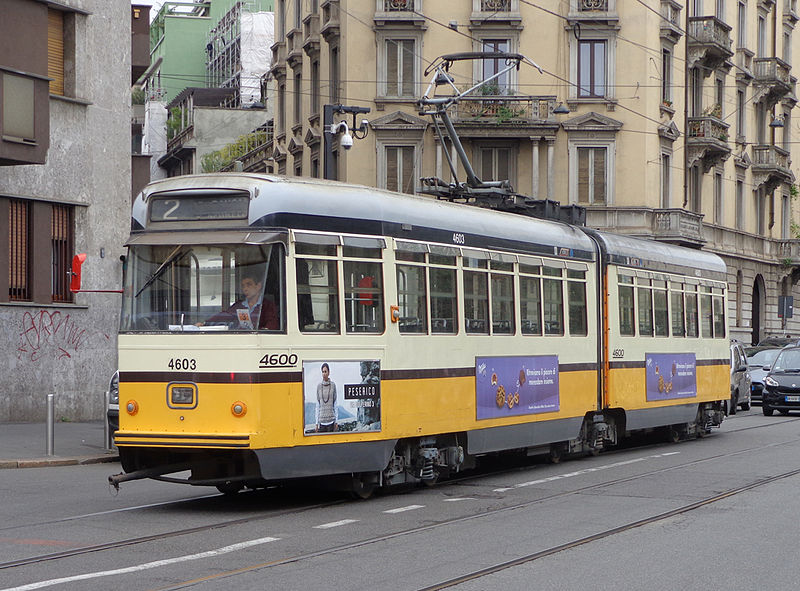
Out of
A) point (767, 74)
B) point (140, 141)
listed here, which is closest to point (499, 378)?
point (767, 74)

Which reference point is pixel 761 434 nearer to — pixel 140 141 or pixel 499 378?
pixel 499 378

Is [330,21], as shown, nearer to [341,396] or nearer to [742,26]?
[742,26]

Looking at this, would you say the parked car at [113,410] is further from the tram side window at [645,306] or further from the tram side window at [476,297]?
the tram side window at [645,306]

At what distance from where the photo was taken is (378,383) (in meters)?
12.3

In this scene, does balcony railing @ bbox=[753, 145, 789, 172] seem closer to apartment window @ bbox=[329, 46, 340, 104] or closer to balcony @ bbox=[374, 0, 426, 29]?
balcony @ bbox=[374, 0, 426, 29]

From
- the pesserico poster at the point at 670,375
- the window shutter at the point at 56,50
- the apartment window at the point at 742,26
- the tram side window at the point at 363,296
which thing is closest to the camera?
the tram side window at the point at 363,296

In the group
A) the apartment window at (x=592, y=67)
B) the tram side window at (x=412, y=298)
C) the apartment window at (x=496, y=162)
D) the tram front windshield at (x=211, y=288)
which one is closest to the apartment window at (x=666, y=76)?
the apartment window at (x=592, y=67)

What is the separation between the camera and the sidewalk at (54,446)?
16.8m

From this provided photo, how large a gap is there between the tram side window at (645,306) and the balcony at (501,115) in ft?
69.9

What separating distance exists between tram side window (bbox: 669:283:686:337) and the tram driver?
993cm

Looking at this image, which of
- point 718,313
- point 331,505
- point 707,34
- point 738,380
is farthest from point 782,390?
point 707,34

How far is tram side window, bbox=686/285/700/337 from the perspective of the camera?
20.5m

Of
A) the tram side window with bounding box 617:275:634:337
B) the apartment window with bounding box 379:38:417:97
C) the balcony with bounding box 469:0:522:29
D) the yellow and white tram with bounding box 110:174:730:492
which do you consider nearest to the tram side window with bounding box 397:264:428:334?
the yellow and white tram with bounding box 110:174:730:492

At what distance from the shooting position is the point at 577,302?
1670 cm
